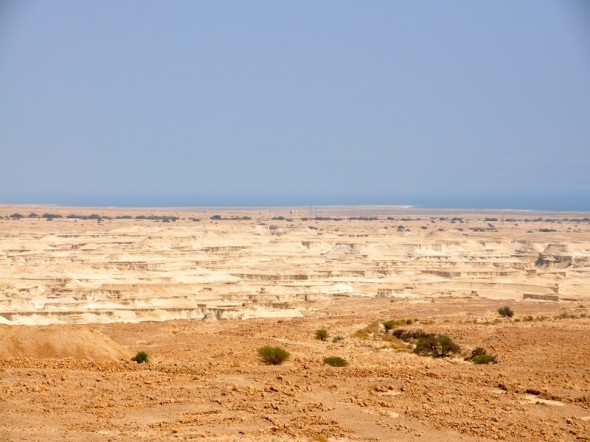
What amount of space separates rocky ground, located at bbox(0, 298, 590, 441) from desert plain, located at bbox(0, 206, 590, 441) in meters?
0.05

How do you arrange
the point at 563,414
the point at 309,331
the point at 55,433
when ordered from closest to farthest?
1. the point at 55,433
2. the point at 563,414
3. the point at 309,331

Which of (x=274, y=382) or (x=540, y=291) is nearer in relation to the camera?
(x=274, y=382)

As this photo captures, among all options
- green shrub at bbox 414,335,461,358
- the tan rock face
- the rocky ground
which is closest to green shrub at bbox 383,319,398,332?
green shrub at bbox 414,335,461,358

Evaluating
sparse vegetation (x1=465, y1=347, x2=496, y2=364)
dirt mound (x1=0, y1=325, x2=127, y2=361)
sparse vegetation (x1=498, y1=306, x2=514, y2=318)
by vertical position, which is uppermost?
dirt mound (x1=0, y1=325, x2=127, y2=361)

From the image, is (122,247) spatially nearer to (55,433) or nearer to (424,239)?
(424,239)

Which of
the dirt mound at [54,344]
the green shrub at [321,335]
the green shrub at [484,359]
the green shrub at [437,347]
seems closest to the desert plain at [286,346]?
the dirt mound at [54,344]

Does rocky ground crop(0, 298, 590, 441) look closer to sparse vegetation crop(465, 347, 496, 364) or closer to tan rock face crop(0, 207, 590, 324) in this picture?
sparse vegetation crop(465, 347, 496, 364)

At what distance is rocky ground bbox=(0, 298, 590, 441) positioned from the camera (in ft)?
49.9

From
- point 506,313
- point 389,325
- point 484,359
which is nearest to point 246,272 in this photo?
point 506,313

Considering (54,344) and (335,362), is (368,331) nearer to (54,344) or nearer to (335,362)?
(335,362)

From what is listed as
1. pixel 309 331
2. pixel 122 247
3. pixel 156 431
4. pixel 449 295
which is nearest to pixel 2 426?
pixel 156 431

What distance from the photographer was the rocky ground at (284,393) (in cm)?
1521

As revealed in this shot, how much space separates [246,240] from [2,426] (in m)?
79.2

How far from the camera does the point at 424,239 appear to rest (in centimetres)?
9162
